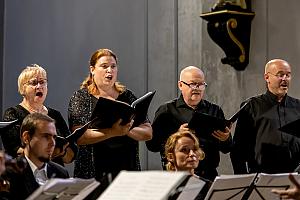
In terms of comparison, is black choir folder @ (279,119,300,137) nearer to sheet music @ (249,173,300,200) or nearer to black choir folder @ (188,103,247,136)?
black choir folder @ (188,103,247,136)

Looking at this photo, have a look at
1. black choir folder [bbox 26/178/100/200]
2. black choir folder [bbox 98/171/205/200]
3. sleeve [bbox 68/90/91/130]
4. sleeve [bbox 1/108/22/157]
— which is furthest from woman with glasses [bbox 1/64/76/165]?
black choir folder [bbox 98/171/205/200]

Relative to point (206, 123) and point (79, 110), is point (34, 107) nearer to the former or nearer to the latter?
point (79, 110)

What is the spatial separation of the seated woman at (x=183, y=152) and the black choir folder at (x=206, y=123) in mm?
174

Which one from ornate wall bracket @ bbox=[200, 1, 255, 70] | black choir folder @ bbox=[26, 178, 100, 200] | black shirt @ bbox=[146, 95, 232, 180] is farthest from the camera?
ornate wall bracket @ bbox=[200, 1, 255, 70]

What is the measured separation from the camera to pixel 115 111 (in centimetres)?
505

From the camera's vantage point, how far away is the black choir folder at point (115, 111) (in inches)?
195

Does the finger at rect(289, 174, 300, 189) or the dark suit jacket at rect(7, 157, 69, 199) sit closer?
the finger at rect(289, 174, 300, 189)

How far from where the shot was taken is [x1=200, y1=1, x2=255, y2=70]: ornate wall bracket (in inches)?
257

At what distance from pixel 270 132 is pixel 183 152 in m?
0.89

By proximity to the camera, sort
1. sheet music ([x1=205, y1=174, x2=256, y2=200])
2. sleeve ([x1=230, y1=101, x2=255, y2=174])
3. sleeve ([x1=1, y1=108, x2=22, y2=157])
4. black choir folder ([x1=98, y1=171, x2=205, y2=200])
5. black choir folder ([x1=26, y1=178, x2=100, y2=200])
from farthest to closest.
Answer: sleeve ([x1=230, y1=101, x2=255, y2=174]), sleeve ([x1=1, y1=108, x2=22, y2=157]), sheet music ([x1=205, y1=174, x2=256, y2=200]), black choir folder ([x1=26, y1=178, x2=100, y2=200]), black choir folder ([x1=98, y1=171, x2=205, y2=200])

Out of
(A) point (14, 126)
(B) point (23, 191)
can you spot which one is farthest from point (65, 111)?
(B) point (23, 191)

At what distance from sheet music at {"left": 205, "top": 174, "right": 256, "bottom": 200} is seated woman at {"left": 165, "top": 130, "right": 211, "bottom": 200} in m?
0.67

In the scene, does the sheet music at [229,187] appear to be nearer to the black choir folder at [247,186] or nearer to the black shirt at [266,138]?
the black choir folder at [247,186]

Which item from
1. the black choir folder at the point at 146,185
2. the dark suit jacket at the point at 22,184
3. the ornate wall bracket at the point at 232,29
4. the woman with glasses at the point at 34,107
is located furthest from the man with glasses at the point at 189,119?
the black choir folder at the point at 146,185
